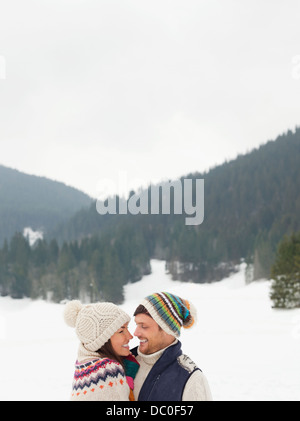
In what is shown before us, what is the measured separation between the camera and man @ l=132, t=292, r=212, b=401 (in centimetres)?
279

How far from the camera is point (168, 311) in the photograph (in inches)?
117

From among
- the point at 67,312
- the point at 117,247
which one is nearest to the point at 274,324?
the point at 67,312

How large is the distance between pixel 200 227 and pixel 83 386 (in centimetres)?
10946

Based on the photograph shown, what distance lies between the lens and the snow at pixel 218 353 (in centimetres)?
1061

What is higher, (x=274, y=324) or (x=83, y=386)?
(x=83, y=386)

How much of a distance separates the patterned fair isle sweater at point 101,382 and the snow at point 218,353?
24.2 ft

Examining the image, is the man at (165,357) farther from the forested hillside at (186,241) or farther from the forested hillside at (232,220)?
the forested hillside at (232,220)

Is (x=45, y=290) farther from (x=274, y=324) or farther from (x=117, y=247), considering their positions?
(x=274, y=324)

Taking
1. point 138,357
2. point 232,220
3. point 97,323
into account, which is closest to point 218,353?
point 138,357

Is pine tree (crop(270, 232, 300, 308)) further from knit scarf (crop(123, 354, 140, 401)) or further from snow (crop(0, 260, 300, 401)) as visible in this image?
knit scarf (crop(123, 354, 140, 401))

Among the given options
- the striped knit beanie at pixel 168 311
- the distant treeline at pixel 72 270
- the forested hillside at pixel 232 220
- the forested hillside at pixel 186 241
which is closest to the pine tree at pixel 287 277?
the forested hillside at pixel 186 241

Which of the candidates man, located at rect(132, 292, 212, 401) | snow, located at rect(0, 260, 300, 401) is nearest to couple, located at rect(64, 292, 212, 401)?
man, located at rect(132, 292, 212, 401)

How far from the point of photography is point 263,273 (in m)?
65.9
